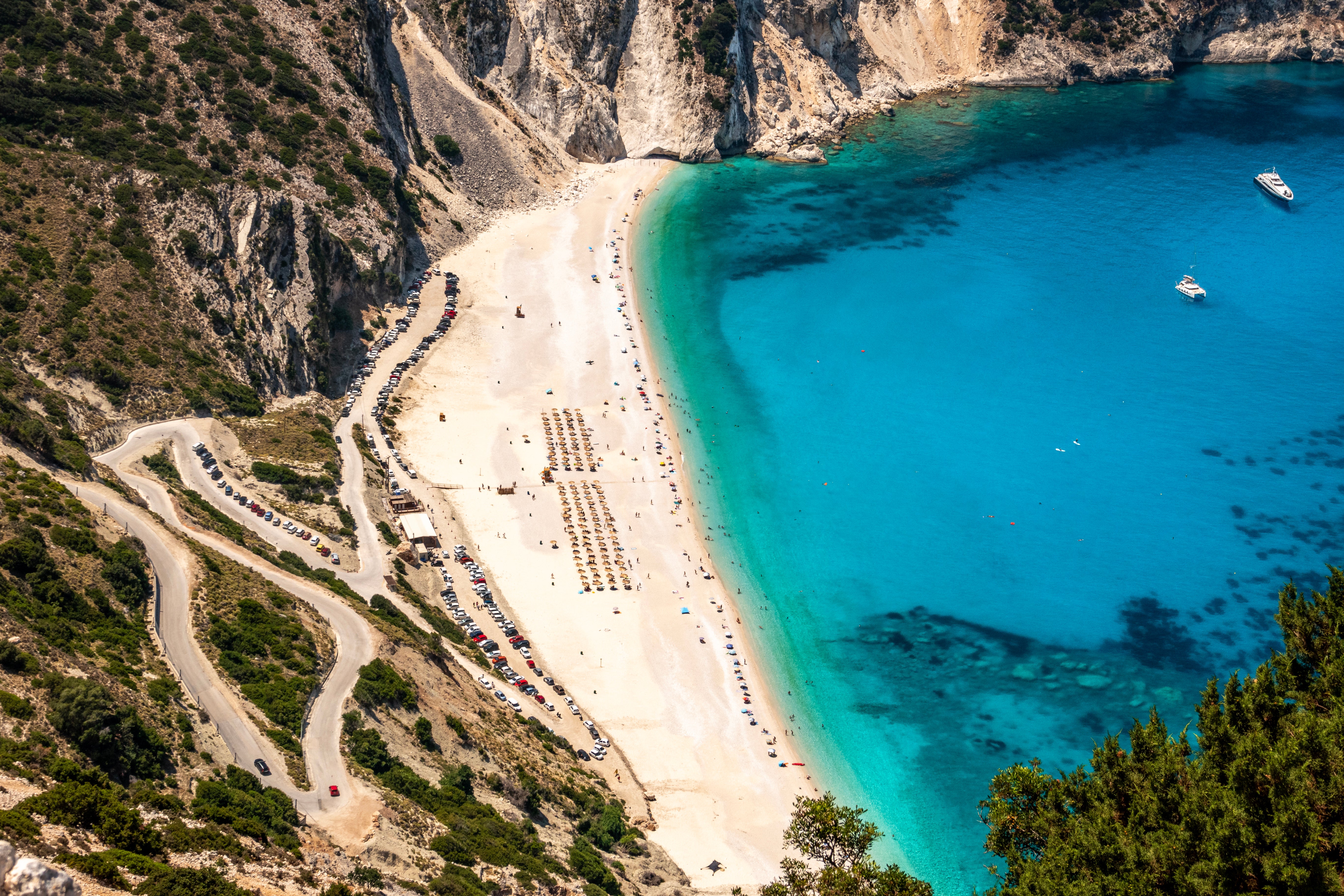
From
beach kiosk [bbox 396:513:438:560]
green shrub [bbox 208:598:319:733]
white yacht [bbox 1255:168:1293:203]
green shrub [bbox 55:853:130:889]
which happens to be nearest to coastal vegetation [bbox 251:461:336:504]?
beach kiosk [bbox 396:513:438:560]

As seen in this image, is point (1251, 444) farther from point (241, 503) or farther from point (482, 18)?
point (482, 18)

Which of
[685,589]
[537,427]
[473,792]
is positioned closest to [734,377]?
[537,427]

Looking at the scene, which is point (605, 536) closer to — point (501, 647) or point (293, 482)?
point (501, 647)

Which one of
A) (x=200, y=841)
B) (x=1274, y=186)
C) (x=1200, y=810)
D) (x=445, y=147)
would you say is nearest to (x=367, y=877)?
(x=200, y=841)

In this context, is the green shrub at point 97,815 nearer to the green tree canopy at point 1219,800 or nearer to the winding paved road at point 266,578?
the winding paved road at point 266,578

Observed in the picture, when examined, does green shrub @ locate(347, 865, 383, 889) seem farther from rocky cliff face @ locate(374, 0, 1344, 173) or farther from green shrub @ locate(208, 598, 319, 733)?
rocky cliff face @ locate(374, 0, 1344, 173)

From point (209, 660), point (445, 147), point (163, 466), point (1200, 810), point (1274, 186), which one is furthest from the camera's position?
point (1274, 186)

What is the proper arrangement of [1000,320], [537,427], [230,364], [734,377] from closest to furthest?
[230,364] → [537,427] → [734,377] → [1000,320]
